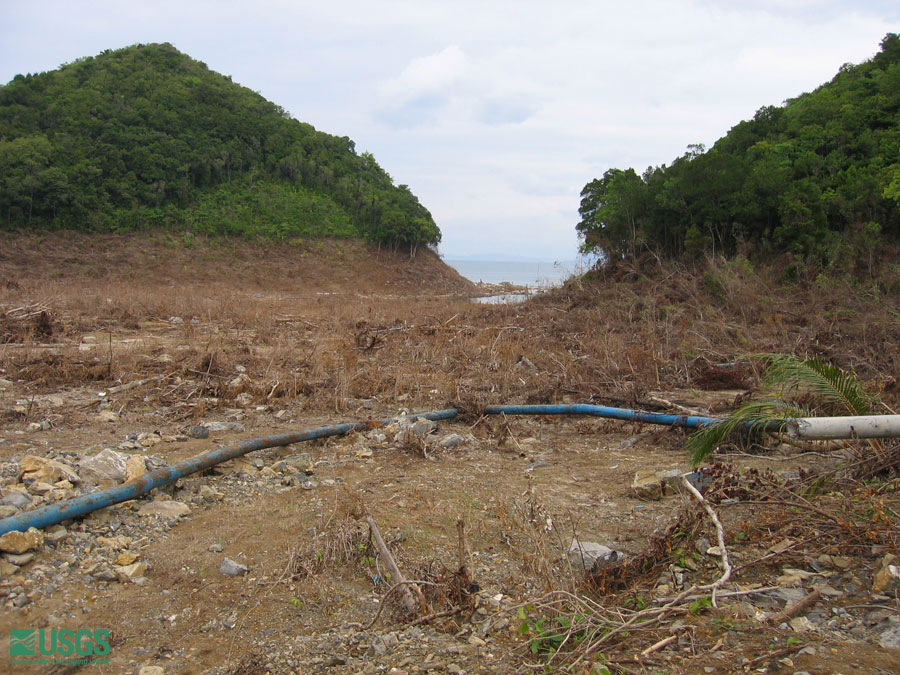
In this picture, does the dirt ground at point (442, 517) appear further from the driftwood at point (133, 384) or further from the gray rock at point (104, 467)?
the gray rock at point (104, 467)

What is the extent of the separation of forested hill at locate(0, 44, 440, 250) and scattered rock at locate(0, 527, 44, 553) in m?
32.3

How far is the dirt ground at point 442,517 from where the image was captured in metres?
2.37

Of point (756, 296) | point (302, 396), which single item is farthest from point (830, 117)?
point (302, 396)

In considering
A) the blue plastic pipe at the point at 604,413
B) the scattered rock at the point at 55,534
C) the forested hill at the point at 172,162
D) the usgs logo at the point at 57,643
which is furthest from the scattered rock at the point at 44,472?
the forested hill at the point at 172,162

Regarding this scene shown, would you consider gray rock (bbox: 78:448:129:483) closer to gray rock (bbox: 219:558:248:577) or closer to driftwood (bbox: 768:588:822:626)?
gray rock (bbox: 219:558:248:577)

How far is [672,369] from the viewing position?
26.4ft

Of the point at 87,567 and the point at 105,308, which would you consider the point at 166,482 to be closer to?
the point at 87,567

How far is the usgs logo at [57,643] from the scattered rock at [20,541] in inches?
24.7

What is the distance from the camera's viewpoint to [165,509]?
379cm

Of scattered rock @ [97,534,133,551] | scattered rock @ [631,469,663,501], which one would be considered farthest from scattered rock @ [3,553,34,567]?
scattered rock @ [631,469,663,501]

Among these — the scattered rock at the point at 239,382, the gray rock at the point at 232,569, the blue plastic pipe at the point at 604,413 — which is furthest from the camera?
the scattered rock at the point at 239,382

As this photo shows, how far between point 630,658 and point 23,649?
7.94 feet

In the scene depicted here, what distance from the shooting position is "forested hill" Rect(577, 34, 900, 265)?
49.7 feet

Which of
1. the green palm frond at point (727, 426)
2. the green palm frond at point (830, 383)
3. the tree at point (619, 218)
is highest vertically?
the tree at point (619, 218)
